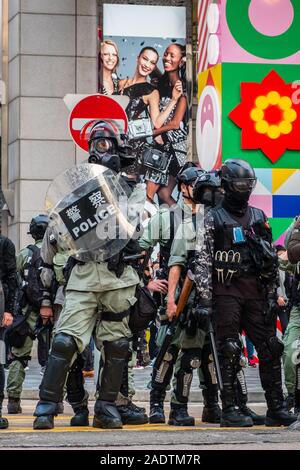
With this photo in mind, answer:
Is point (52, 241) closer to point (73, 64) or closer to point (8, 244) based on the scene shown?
point (8, 244)

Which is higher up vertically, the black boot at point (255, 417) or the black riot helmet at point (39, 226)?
the black riot helmet at point (39, 226)

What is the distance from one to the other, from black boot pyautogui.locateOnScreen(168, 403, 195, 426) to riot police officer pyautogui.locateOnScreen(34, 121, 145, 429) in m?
0.73

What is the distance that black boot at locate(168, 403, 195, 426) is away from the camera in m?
9.97

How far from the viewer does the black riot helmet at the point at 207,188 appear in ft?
33.0

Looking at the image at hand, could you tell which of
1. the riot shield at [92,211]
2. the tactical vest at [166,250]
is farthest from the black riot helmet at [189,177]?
the riot shield at [92,211]

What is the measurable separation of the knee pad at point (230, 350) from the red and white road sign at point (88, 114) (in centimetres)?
402

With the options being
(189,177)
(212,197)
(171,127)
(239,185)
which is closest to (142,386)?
(189,177)

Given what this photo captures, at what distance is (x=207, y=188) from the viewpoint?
10125 millimetres

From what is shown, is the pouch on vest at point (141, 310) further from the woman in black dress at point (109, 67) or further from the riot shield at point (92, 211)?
the woman in black dress at point (109, 67)

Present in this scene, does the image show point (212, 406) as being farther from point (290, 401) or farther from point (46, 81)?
point (46, 81)

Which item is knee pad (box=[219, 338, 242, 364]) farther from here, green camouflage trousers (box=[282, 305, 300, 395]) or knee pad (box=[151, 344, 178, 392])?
green camouflage trousers (box=[282, 305, 300, 395])

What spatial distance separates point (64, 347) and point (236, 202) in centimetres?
165

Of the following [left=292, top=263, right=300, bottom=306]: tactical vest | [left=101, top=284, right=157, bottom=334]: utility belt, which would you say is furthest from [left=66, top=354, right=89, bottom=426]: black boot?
[left=292, top=263, right=300, bottom=306]: tactical vest
